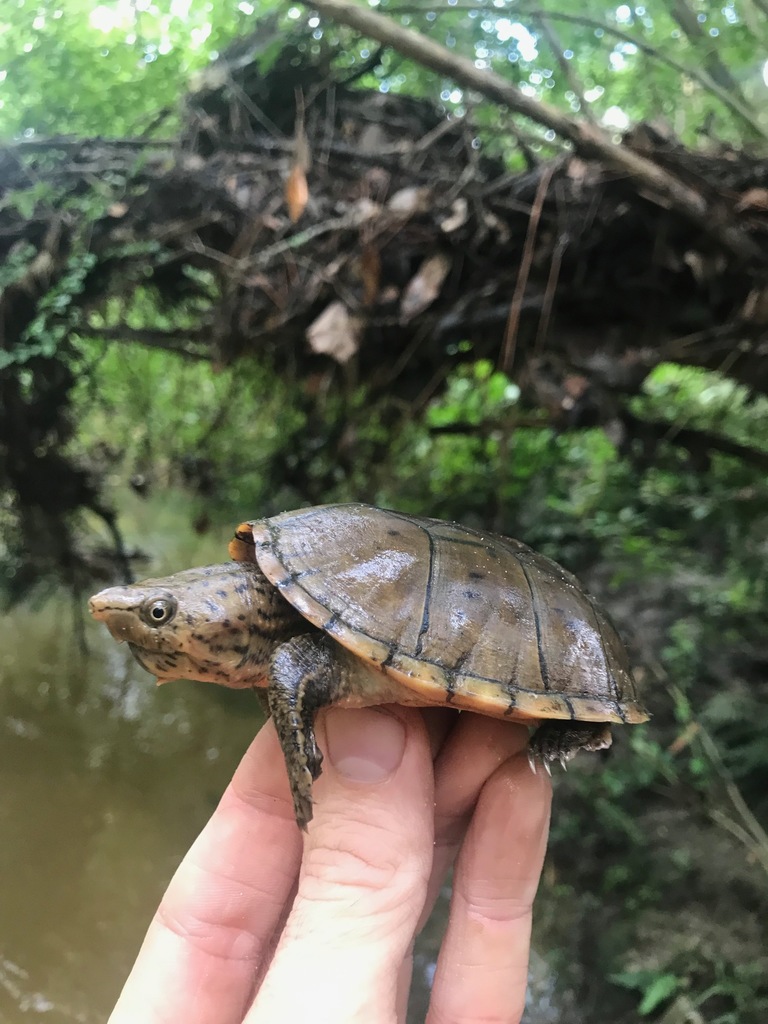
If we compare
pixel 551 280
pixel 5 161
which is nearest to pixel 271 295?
pixel 551 280

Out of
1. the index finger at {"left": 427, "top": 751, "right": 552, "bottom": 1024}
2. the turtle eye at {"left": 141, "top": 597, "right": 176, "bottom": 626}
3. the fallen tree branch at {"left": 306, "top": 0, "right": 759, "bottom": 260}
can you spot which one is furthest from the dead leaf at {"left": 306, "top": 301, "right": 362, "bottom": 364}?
the index finger at {"left": 427, "top": 751, "right": 552, "bottom": 1024}

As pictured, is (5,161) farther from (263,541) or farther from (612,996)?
(612,996)

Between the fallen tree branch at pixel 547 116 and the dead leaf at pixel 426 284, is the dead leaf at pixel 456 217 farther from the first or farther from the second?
the fallen tree branch at pixel 547 116

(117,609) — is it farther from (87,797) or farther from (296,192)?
(87,797)

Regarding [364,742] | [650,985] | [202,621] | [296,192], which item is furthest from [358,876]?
[296,192]

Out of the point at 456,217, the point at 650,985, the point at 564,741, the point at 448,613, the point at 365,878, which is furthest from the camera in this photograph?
the point at 456,217

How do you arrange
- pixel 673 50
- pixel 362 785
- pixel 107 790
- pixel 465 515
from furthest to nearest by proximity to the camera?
pixel 465 515, pixel 107 790, pixel 673 50, pixel 362 785

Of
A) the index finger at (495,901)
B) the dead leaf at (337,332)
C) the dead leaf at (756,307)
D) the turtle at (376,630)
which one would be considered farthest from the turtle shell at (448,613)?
the dead leaf at (756,307)
